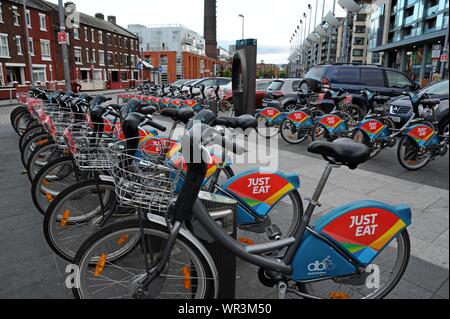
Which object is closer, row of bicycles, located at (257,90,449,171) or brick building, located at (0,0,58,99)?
row of bicycles, located at (257,90,449,171)

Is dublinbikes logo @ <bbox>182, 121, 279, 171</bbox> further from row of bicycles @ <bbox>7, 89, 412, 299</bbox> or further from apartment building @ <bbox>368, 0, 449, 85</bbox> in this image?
apartment building @ <bbox>368, 0, 449, 85</bbox>

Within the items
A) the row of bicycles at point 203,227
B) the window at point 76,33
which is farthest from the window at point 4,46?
the row of bicycles at point 203,227

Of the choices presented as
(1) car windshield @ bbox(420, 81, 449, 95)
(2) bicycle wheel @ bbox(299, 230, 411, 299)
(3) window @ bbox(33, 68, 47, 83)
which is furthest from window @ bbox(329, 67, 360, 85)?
(3) window @ bbox(33, 68, 47, 83)

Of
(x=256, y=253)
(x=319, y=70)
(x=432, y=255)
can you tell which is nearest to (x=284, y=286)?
(x=256, y=253)

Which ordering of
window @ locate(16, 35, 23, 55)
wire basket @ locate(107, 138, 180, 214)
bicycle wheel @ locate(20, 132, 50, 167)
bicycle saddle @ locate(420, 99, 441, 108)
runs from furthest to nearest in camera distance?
window @ locate(16, 35, 23, 55) → bicycle saddle @ locate(420, 99, 441, 108) → bicycle wheel @ locate(20, 132, 50, 167) → wire basket @ locate(107, 138, 180, 214)

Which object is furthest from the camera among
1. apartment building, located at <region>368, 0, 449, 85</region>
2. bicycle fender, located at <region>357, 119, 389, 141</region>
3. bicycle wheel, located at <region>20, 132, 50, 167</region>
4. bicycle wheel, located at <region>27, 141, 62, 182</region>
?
apartment building, located at <region>368, 0, 449, 85</region>

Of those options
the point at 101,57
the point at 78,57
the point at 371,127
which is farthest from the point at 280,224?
the point at 101,57

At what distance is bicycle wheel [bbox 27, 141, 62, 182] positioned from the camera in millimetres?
4117

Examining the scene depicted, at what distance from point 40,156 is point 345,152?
3.89m

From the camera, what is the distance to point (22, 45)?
29125 millimetres

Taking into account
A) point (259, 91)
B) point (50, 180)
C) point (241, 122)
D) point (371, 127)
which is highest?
point (259, 91)

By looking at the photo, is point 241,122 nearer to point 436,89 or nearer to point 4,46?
point 436,89

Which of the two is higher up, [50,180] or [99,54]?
[99,54]

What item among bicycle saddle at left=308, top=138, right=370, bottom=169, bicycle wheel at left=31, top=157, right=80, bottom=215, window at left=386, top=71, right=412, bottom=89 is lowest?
bicycle wheel at left=31, top=157, right=80, bottom=215
